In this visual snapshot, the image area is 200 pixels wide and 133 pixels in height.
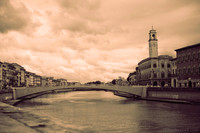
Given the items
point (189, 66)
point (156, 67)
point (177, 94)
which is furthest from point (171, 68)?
point (177, 94)

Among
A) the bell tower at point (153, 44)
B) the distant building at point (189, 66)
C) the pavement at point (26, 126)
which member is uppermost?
the bell tower at point (153, 44)

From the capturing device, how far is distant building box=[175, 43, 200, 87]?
5819 cm

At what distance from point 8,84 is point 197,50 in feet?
273

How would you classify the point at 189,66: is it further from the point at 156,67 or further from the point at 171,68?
the point at 171,68

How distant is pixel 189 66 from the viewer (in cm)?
6106

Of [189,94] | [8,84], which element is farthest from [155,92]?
[8,84]

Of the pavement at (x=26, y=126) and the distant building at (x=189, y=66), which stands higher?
the distant building at (x=189, y=66)

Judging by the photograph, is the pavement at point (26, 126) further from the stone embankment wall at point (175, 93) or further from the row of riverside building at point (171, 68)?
the row of riverside building at point (171, 68)

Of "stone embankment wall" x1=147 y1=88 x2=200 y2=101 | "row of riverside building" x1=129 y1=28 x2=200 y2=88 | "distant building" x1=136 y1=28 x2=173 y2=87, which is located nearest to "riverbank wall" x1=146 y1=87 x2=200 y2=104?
"stone embankment wall" x1=147 y1=88 x2=200 y2=101

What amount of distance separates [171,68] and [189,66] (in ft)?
116

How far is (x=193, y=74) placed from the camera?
196 feet

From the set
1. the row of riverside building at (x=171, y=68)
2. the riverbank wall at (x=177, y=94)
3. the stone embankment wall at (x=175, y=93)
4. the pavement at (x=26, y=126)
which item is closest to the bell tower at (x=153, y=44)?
the row of riverside building at (x=171, y=68)

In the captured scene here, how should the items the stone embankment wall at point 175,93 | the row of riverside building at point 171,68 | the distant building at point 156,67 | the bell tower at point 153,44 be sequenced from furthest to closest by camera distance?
the bell tower at point 153,44 < the distant building at point 156,67 < the row of riverside building at point 171,68 < the stone embankment wall at point 175,93

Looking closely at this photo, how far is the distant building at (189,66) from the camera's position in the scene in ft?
191
